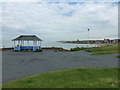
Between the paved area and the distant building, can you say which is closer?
the paved area

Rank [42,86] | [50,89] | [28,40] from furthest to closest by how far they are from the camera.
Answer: [28,40] < [42,86] < [50,89]

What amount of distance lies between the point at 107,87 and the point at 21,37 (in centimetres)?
2889

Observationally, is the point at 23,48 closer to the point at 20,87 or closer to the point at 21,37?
the point at 21,37

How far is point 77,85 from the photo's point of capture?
5.35 m

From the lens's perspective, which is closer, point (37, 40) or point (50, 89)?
point (50, 89)

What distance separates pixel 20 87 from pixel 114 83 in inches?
166

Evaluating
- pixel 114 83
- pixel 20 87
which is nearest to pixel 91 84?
pixel 114 83

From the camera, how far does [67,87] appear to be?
16.9 ft

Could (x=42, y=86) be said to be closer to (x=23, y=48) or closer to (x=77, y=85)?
(x=77, y=85)

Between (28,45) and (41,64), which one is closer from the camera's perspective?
(41,64)

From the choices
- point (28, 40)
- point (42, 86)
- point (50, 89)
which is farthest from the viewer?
point (28, 40)

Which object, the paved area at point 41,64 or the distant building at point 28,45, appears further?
the distant building at point 28,45

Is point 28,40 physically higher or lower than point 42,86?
higher

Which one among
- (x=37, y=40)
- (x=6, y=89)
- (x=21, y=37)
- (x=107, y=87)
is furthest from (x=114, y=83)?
(x=21, y=37)
